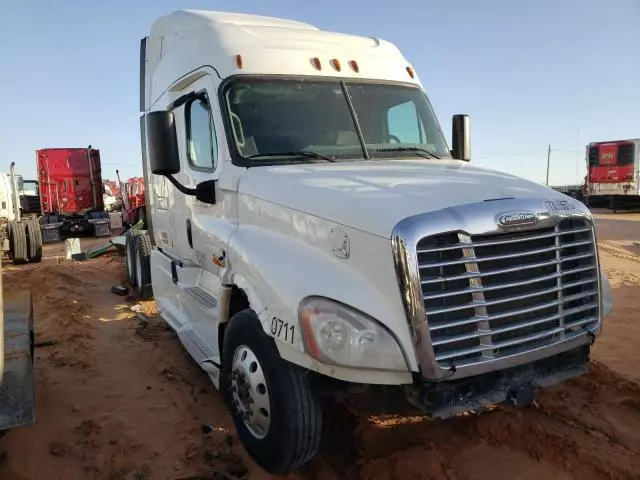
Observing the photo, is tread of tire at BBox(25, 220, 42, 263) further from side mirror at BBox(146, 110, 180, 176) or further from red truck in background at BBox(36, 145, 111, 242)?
side mirror at BBox(146, 110, 180, 176)

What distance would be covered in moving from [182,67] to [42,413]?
10.4ft

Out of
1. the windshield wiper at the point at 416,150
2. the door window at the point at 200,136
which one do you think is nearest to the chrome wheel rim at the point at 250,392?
the door window at the point at 200,136

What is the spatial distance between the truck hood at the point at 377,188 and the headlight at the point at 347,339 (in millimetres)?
457

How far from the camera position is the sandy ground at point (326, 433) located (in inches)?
128

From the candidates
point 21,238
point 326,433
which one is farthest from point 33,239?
point 326,433

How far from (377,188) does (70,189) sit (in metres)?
18.6

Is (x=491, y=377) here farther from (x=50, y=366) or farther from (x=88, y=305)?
(x=88, y=305)

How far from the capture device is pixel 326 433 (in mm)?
3779

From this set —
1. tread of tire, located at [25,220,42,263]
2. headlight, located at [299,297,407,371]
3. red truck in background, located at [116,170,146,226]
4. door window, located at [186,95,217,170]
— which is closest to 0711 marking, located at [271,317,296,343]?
headlight, located at [299,297,407,371]

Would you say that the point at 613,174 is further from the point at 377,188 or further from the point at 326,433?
the point at 377,188

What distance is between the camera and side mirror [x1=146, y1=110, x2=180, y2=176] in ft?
12.0

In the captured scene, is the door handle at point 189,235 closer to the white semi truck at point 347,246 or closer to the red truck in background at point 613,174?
the white semi truck at point 347,246

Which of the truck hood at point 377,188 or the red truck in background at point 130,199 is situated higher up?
the truck hood at point 377,188

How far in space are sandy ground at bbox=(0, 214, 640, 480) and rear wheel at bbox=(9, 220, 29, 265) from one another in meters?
8.03
